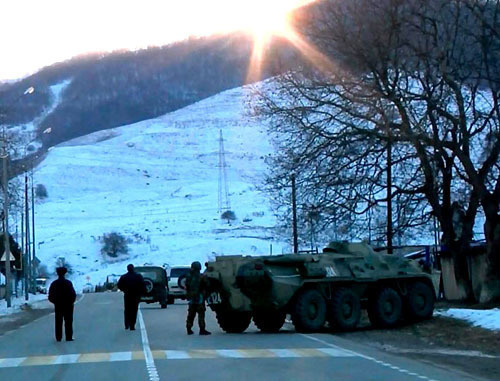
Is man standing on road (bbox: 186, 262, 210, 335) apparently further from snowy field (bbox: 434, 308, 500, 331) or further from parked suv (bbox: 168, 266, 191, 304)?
parked suv (bbox: 168, 266, 191, 304)

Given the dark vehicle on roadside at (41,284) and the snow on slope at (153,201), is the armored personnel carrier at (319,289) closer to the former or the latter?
the snow on slope at (153,201)

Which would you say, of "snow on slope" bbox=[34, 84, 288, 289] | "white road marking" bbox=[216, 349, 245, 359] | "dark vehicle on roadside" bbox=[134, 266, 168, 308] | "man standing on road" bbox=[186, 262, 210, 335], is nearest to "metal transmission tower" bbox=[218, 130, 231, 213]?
"snow on slope" bbox=[34, 84, 288, 289]

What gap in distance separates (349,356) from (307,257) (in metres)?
7.18

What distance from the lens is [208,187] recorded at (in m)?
154

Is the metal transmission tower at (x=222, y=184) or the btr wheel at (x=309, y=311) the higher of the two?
the metal transmission tower at (x=222, y=184)

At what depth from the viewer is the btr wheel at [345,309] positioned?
2547 centimetres

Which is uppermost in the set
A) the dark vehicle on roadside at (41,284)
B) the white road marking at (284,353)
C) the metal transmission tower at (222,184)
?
the metal transmission tower at (222,184)

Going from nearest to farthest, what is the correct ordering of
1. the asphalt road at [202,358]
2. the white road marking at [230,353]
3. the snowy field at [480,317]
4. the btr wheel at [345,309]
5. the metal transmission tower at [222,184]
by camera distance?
the asphalt road at [202,358]
the white road marking at [230,353]
the snowy field at [480,317]
the btr wheel at [345,309]
the metal transmission tower at [222,184]

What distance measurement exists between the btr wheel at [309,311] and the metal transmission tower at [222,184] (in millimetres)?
99575

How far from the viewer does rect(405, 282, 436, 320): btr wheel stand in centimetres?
2706

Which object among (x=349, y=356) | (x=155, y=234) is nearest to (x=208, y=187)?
(x=155, y=234)

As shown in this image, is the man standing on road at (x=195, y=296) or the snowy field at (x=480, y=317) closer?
the snowy field at (x=480, y=317)

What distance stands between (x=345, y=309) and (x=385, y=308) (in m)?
1.36

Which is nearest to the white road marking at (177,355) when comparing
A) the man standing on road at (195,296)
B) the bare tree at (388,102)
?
the man standing on road at (195,296)
